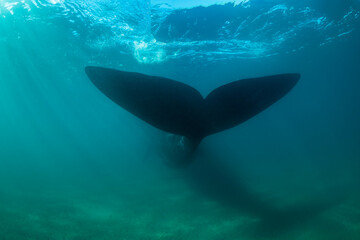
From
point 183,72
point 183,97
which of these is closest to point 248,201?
point 183,97

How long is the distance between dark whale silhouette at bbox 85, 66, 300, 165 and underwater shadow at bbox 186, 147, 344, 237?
5539 millimetres

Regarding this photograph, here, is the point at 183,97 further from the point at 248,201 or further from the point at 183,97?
the point at 248,201

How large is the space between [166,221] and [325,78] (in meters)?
43.0

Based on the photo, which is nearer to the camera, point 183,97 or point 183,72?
point 183,97

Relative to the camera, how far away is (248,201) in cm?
1166

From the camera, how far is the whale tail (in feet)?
12.2

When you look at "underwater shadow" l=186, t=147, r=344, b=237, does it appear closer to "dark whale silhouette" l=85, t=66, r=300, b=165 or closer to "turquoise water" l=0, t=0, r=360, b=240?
"turquoise water" l=0, t=0, r=360, b=240

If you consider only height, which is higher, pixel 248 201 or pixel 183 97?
pixel 248 201

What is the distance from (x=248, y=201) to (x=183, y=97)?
9.28 metres

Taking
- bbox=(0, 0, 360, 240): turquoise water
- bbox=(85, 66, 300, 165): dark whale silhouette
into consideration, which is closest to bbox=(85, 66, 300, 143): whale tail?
bbox=(85, 66, 300, 165): dark whale silhouette

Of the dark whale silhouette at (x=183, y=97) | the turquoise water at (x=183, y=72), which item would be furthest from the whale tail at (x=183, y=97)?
the turquoise water at (x=183, y=72)

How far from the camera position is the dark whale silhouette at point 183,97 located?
3.73 m

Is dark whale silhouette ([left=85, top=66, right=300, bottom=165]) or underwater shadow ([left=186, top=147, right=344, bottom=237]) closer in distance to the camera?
dark whale silhouette ([left=85, top=66, right=300, bottom=165])

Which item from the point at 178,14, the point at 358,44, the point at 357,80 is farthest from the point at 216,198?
the point at 357,80
